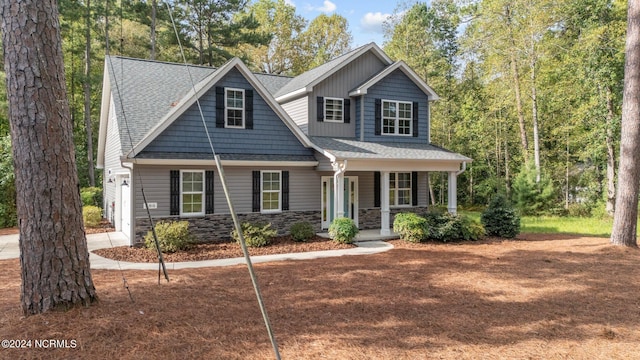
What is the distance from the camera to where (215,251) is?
11039 millimetres

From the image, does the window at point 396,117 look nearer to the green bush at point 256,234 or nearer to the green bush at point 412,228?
the green bush at point 412,228

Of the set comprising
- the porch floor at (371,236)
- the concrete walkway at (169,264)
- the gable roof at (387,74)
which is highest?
the gable roof at (387,74)

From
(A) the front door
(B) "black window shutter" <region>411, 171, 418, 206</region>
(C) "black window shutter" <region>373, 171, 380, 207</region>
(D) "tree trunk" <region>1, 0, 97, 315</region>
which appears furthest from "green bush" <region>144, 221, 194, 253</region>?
(B) "black window shutter" <region>411, 171, 418, 206</region>

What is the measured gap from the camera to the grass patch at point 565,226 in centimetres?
1579

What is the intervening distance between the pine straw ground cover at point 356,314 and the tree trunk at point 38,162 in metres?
0.39

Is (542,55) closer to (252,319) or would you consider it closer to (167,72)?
(167,72)

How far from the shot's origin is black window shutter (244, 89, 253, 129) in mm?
13125

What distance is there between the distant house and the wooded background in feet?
23.3

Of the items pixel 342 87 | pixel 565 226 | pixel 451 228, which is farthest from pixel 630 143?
pixel 342 87

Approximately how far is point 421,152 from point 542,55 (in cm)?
1256

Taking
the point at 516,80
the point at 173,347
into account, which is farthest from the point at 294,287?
the point at 516,80

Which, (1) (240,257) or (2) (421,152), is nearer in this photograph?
(1) (240,257)

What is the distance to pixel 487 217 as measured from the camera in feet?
47.1

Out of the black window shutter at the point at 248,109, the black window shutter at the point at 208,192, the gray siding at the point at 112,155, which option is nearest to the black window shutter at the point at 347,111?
the black window shutter at the point at 248,109
